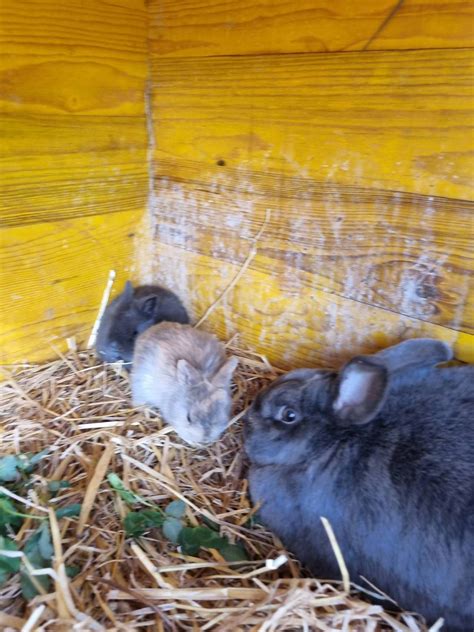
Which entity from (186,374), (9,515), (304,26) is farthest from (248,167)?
(9,515)

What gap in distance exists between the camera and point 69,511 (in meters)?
1.75

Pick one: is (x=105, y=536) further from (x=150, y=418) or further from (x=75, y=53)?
(x=75, y=53)

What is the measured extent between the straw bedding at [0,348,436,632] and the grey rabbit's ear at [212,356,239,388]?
0.19 meters

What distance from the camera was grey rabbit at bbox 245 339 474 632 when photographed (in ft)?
4.74

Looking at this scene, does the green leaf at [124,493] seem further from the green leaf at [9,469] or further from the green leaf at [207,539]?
the green leaf at [9,469]

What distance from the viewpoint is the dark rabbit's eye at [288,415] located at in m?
1.83

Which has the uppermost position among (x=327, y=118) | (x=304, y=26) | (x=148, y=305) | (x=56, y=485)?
(x=304, y=26)

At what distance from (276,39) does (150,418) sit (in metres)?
1.63

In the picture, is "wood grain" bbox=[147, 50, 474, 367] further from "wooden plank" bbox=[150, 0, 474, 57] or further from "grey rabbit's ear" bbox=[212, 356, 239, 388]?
"grey rabbit's ear" bbox=[212, 356, 239, 388]

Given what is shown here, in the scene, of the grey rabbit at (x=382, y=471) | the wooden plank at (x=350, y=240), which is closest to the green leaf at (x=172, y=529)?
the grey rabbit at (x=382, y=471)

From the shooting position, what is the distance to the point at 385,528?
1526 millimetres

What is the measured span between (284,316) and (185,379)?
53 cm

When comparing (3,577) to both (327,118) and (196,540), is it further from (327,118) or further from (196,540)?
(327,118)

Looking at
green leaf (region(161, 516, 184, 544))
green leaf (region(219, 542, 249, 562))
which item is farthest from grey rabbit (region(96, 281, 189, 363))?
green leaf (region(219, 542, 249, 562))
